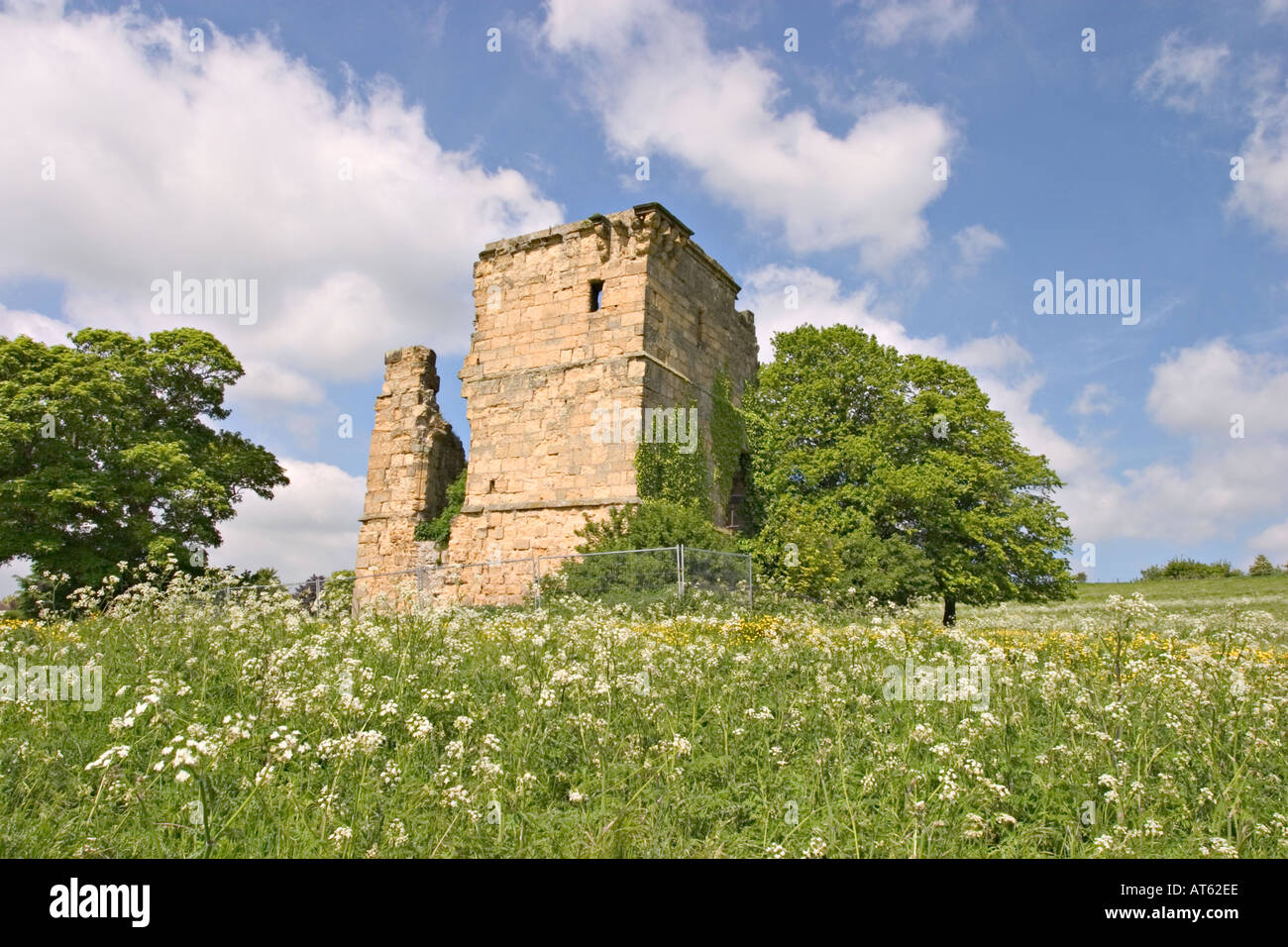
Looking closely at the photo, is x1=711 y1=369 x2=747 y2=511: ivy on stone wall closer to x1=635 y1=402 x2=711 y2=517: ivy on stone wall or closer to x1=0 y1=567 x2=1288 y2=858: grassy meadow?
x1=635 y1=402 x2=711 y2=517: ivy on stone wall

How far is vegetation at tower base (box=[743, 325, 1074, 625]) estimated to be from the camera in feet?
73.8

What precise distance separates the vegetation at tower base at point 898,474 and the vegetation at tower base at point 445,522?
28.5ft

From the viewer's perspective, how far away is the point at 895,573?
2036 cm

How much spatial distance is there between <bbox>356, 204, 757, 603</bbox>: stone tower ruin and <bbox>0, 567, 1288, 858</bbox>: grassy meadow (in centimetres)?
1203

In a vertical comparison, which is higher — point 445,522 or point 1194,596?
point 445,522

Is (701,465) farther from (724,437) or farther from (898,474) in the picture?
(898,474)

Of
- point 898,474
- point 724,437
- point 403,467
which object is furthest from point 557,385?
point 898,474

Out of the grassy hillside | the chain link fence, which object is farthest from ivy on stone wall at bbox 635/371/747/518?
the grassy hillside

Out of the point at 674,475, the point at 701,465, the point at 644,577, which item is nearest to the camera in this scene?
the point at 644,577

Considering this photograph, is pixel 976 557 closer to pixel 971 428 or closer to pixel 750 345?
pixel 971 428

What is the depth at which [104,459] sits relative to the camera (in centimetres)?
2541

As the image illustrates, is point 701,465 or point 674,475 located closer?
point 674,475

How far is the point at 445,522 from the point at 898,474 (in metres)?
13.0
